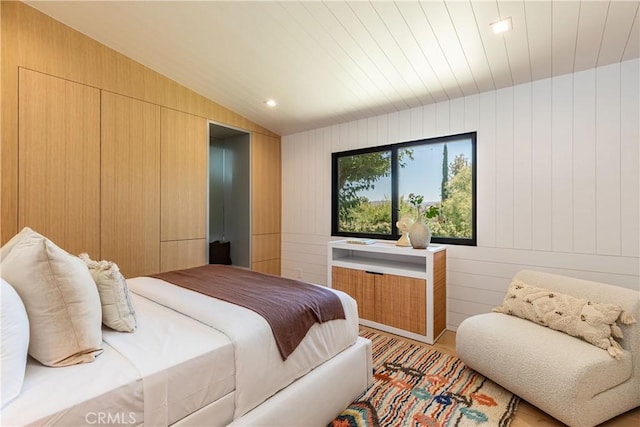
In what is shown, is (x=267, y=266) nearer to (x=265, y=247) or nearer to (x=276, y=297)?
(x=265, y=247)

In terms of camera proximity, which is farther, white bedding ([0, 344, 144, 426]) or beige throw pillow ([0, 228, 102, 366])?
beige throw pillow ([0, 228, 102, 366])

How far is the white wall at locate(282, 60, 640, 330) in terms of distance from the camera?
236cm

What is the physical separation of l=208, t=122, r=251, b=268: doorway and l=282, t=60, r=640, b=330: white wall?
7.06 feet

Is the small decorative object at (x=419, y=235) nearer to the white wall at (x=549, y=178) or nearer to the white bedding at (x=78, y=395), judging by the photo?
the white wall at (x=549, y=178)

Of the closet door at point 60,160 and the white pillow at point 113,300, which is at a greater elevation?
the closet door at point 60,160

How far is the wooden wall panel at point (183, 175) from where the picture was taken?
3.34 metres

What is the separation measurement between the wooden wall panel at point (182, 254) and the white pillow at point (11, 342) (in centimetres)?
243

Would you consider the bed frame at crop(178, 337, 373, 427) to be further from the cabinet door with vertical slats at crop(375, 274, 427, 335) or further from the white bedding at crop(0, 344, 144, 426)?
the cabinet door with vertical slats at crop(375, 274, 427, 335)

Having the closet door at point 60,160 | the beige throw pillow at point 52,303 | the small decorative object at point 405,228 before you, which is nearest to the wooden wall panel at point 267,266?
the closet door at point 60,160

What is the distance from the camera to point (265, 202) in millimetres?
4480

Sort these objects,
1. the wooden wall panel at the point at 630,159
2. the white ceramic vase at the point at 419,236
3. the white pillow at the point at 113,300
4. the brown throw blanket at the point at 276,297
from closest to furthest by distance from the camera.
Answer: the white pillow at the point at 113,300 → the brown throw blanket at the point at 276,297 → the wooden wall panel at the point at 630,159 → the white ceramic vase at the point at 419,236

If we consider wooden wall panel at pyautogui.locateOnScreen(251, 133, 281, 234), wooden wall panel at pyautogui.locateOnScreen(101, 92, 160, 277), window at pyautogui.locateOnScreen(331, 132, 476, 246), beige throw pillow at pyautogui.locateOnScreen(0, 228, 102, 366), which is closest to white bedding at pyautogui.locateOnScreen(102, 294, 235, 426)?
beige throw pillow at pyautogui.locateOnScreen(0, 228, 102, 366)

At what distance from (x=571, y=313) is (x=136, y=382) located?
242 cm

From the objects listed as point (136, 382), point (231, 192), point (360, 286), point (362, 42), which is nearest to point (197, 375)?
point (136, 382)
